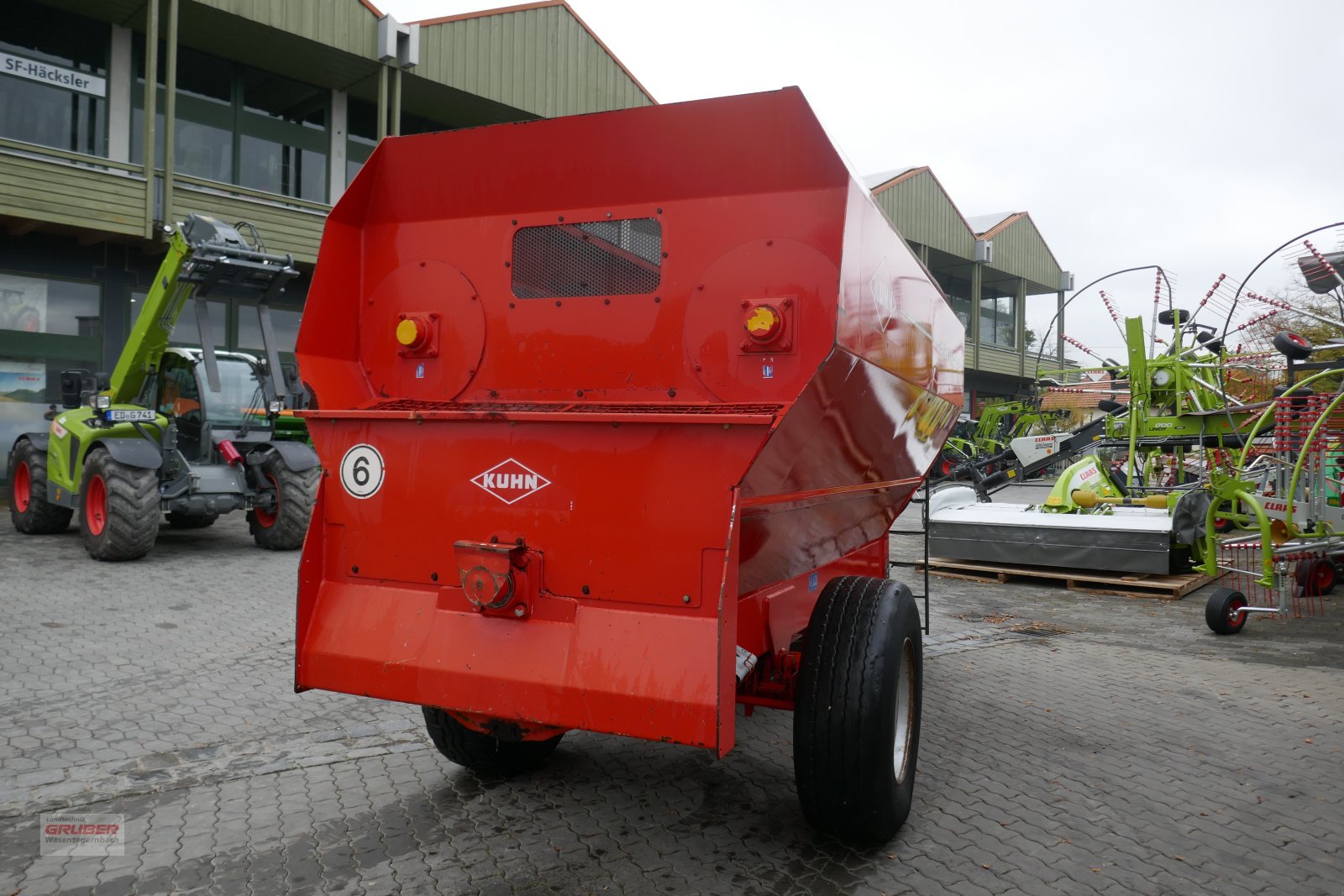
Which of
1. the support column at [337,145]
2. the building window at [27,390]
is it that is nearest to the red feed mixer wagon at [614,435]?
the building window at [27,390]

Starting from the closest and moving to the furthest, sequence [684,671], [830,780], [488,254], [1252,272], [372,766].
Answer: [684,671]
[830,780]
[488,254]
[372,766]
[1252,272]

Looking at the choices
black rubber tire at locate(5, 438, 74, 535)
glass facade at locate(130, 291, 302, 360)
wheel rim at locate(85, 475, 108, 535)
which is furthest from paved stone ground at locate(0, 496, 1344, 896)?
glass facade at locate(130, 291, 302, 360)

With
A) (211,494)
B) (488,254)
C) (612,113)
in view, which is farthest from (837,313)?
(211,494)

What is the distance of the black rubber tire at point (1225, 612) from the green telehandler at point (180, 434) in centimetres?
824

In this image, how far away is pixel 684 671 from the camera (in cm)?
269

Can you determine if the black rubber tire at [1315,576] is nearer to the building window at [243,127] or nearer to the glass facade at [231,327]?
the glass facade at [231,327]

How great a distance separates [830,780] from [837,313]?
59.0 inches

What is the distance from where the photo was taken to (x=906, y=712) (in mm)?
3564

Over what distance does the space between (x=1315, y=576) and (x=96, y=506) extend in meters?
11.7

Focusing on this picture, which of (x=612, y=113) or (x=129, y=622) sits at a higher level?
(x=612, y=113)

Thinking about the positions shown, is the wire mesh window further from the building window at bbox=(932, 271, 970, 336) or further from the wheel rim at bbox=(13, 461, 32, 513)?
the building window at bbox=(932, 271, 970, 336)

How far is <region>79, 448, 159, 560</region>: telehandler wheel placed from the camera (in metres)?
8.51

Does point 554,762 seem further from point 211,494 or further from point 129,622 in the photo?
point 211,494

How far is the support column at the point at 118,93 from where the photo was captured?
44.1 ft
